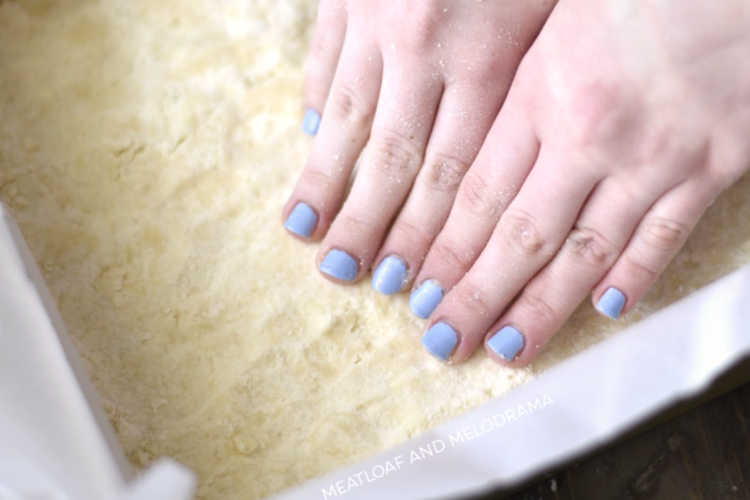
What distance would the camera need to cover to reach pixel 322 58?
891 mm

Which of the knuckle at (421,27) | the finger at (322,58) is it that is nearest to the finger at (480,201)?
the knuckle at (421,27)

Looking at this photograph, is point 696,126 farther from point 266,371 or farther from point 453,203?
point 266,371

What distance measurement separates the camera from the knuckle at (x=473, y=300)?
0.77 meters

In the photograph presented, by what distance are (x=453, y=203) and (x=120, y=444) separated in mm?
400

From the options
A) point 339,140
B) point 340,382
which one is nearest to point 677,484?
point 340,382

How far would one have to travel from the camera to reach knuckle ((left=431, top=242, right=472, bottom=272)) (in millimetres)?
799

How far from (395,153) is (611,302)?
0.87 ft

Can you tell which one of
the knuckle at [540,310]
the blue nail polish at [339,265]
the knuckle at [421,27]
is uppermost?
the knuckle at [421,27]

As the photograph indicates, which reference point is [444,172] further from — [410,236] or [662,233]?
[662,233]

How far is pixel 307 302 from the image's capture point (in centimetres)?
82

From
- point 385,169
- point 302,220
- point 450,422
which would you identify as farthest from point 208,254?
point 450,422

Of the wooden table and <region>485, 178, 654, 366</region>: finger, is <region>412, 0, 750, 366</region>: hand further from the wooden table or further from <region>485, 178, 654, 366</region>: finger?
the wooden table

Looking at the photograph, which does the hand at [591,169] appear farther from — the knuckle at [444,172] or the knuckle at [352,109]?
the knuckle at [352,109]

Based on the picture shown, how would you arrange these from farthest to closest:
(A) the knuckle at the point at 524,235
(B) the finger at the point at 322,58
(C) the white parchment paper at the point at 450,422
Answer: (B) the finger at the point at 322,58
(A) the knuckle at the point at 524,235
(C) the white parchment paper at the point at 450,422
